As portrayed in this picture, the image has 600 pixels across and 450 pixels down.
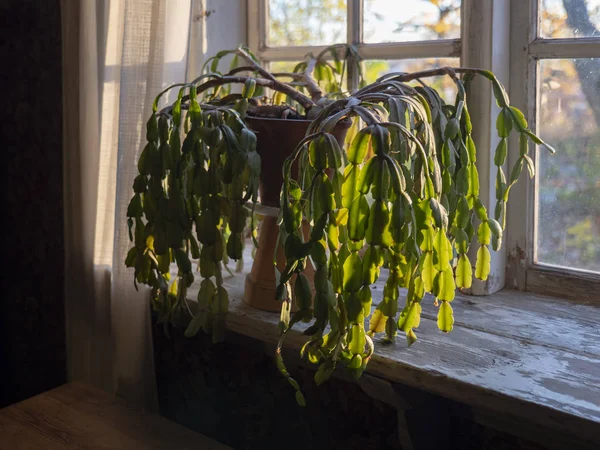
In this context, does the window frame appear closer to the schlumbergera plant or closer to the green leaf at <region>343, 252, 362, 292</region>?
the schlumbergera plant

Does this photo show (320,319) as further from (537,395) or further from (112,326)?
(112,326)

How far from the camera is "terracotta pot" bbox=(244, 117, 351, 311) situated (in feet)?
4.03

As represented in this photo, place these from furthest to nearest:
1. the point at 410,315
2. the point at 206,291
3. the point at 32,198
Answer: the point at 32,198 < the point at 206,291 < the point at 410,315

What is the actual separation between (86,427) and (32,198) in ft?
2.91

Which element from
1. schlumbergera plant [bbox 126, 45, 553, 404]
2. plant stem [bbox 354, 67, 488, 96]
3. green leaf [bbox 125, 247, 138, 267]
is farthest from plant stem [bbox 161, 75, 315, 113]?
green leaf [bbox 125, 247, 138, 267]

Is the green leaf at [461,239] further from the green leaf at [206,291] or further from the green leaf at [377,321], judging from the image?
the green leaf at [206,291]

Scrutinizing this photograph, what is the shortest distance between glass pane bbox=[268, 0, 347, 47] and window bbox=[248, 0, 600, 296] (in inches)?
7.6

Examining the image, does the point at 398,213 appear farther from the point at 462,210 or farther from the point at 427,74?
the point at 427,74

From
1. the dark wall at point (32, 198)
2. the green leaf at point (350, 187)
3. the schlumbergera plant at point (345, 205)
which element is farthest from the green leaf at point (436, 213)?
the dark wall at point (32, 198)

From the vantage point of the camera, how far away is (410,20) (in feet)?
4.79

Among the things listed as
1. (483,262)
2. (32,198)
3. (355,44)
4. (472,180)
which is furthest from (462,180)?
(32,198)

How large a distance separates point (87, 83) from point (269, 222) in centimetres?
52

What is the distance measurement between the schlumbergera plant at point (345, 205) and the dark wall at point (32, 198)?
2.39ft

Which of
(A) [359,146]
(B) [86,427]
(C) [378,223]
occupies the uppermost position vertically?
(A) [359,146]
